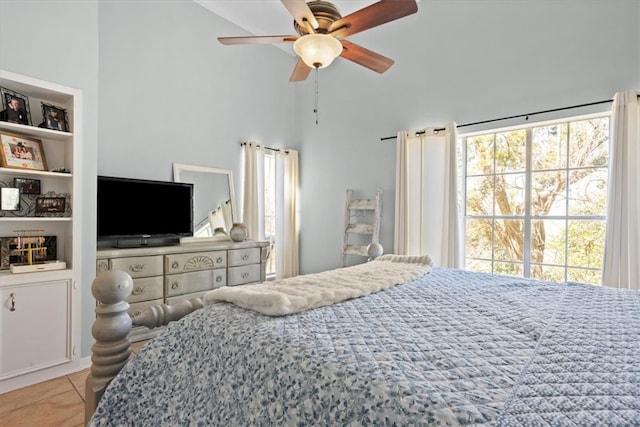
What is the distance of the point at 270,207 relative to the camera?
4.40 metres

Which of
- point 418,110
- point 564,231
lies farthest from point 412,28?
point 564,231

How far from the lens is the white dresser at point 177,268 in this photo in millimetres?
2711

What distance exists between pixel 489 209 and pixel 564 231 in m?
0.61

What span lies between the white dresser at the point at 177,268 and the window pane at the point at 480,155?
233 centimetres

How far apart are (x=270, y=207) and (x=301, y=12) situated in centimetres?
285

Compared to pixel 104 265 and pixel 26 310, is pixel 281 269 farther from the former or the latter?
pixel 26 310

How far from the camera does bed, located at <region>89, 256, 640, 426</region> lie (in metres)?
0.65

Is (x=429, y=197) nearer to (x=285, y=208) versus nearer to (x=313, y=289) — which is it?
(x=285, y=208)

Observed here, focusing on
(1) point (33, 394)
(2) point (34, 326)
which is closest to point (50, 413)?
(1) point (33, 394)

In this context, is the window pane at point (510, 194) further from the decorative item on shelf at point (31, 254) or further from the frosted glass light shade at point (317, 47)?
the decorative item on shelf at point (31, 254)

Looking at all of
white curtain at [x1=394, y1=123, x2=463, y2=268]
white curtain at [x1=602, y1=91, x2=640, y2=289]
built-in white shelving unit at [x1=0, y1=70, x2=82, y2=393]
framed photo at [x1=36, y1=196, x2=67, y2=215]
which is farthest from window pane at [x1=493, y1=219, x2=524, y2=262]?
framed photo at [x1=36, y1=196, x2=67, y2=215]

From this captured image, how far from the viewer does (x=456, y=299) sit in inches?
54.6

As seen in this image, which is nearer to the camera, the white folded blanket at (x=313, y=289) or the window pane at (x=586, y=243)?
the white folded blanket at (x=313, y=289)

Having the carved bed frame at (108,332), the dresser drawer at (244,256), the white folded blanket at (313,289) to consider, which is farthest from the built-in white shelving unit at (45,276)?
the white folded blanket at (313,289)
